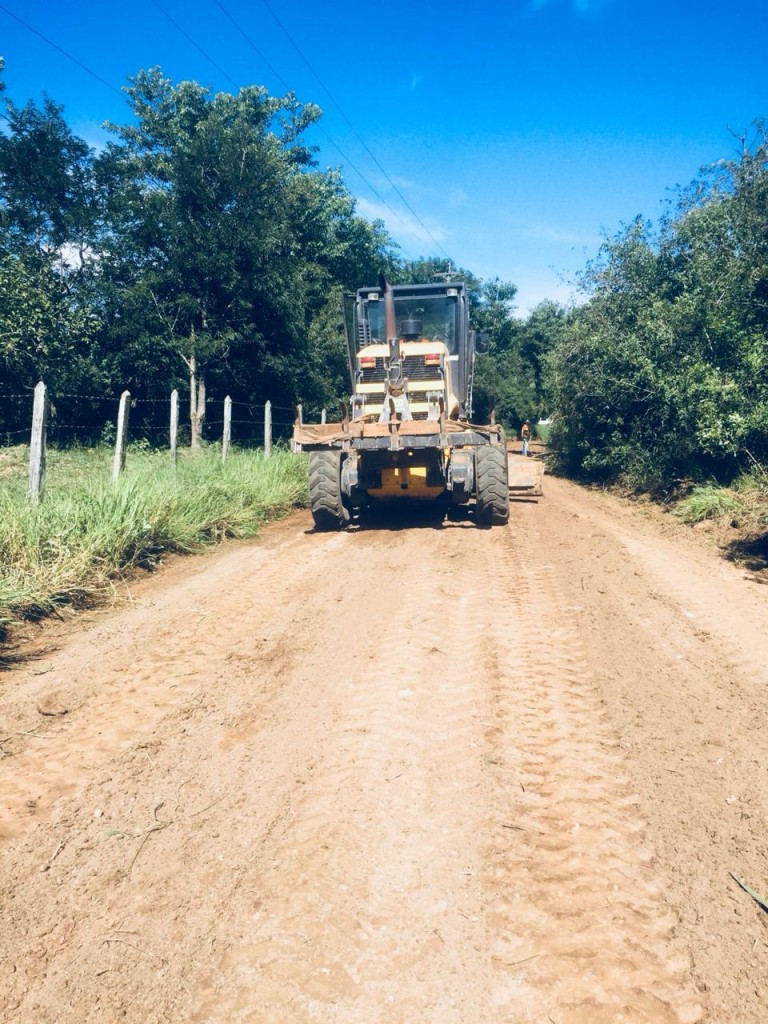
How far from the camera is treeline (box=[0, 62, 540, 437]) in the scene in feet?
61.3

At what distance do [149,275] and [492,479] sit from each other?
45.3 ft

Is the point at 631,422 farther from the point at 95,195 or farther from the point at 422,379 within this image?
the point at 95,195

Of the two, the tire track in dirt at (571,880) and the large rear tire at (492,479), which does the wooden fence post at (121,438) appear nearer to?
the large rear tire at (492,479)

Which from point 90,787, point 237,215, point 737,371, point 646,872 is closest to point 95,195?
point 237,215

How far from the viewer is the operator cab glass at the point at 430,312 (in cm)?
1157

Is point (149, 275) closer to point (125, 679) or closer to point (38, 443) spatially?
point (38, 443)

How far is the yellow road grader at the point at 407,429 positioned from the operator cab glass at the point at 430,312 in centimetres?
2

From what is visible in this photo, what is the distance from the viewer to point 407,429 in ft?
29.4

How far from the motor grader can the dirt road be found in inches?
154

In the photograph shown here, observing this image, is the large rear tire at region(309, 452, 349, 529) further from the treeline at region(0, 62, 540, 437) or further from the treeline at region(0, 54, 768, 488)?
the treeline at region(0, 62, 540, 437)

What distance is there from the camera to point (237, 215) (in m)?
19.4

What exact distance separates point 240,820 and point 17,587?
3.84 metres

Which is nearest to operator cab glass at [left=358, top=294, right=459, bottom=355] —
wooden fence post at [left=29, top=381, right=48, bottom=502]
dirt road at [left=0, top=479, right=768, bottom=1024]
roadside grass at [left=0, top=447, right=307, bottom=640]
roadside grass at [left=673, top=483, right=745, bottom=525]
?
roadside grass at [left=0, top=447, right=307, bottom=640]

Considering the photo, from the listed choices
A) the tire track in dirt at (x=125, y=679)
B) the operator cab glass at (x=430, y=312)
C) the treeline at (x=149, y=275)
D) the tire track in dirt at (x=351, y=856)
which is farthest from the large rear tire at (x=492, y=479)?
the treeline at (x=149, y=275)
